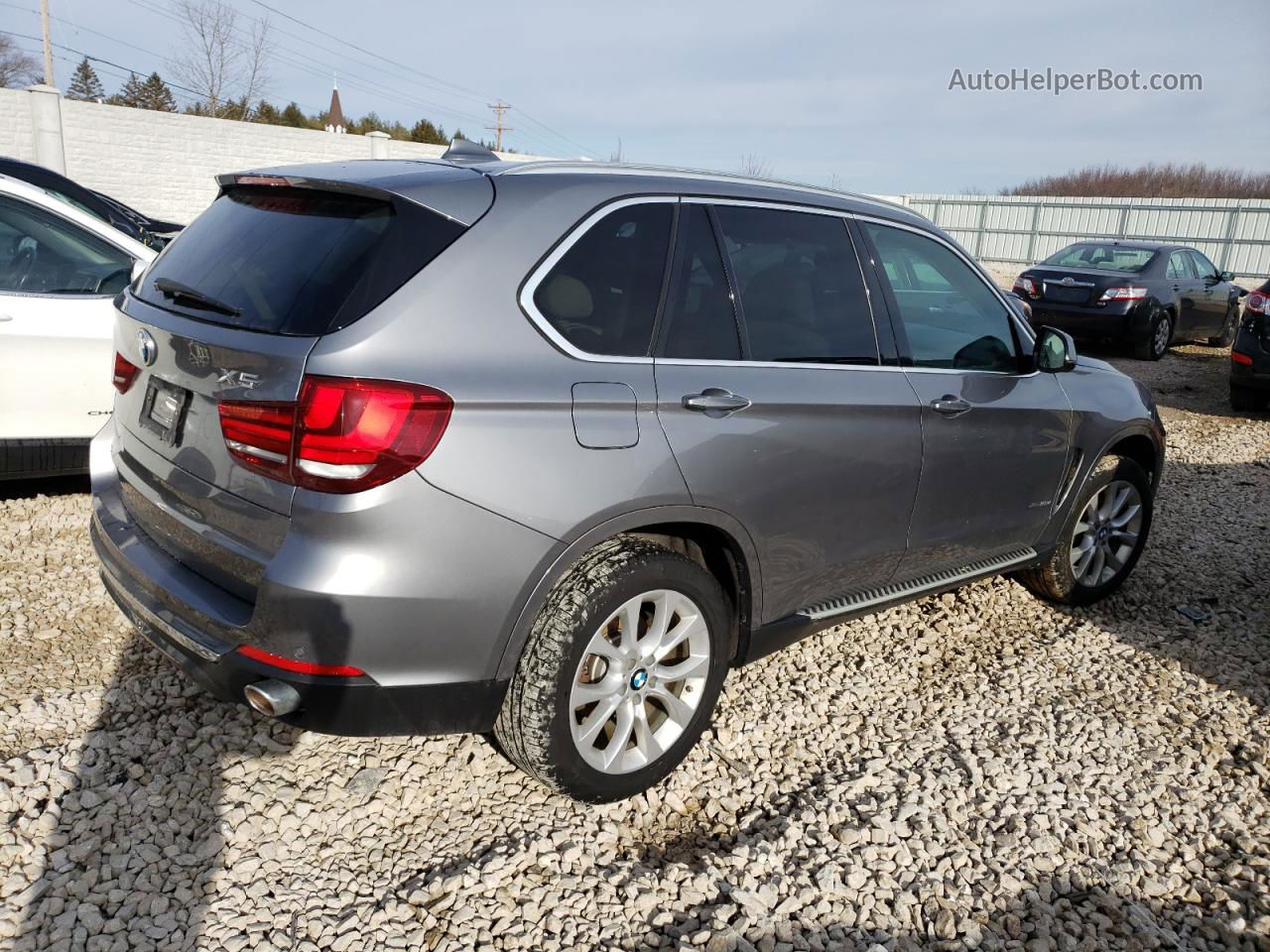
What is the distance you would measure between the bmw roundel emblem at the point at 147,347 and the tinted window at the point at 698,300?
1.44 meters

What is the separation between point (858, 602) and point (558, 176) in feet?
5.91

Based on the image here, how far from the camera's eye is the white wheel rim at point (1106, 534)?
4496 millimetres

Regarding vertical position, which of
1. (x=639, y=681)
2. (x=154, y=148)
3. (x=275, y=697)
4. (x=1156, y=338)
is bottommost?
(x=639, y=681)

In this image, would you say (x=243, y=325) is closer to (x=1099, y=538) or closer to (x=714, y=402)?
(x=714, y=402)

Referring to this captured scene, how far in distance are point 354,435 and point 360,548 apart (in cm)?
26

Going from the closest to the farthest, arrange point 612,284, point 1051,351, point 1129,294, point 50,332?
point 612,284 → point 1051,351 → point 50,332 → point 1129,294

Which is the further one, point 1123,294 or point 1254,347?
point 1123,294

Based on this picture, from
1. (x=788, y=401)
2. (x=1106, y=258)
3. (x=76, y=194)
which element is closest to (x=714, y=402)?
(x=788, y=401)

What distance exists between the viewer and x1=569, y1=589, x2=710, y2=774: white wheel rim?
2.72 m

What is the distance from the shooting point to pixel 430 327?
2.30 metres

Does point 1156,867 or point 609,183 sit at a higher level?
point 609,183

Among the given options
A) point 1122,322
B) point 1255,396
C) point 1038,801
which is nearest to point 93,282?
point 1038,801

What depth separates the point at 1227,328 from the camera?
14.7m

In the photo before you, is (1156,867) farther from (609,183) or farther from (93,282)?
(93,282)
